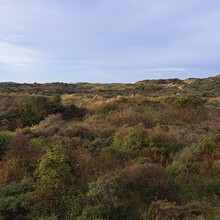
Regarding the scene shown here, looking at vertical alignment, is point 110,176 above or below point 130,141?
below

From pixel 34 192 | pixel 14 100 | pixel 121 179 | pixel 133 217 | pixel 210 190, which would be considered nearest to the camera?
pixel 133 217

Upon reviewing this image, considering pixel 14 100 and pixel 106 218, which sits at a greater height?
pixel 14 100

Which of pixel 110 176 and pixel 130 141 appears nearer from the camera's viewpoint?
pixel 110 176

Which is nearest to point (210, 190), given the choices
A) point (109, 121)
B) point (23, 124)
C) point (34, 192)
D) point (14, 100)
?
point (34, 192)

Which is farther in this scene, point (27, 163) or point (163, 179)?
point (27, 163)

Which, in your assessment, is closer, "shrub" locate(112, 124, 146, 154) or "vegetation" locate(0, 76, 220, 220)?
"vegetation" locate(0, 76, 220, 220)

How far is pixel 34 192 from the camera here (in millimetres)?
6938

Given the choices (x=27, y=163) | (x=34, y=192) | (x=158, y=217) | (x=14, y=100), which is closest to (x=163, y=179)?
(x=158, y=217)

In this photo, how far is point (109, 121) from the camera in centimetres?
1792

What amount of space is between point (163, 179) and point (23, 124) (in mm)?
11987

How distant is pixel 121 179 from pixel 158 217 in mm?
1678

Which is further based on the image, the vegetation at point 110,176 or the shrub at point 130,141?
the shrub at point 130,141

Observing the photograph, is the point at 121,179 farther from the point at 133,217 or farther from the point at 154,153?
the point at 154,153

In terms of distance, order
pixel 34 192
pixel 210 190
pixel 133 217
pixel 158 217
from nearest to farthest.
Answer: pixel 158 217 → pixel 133 217 → pixel 34 192 → pixel 210 190
